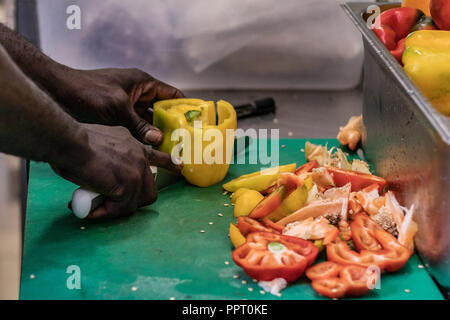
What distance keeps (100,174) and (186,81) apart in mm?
1194

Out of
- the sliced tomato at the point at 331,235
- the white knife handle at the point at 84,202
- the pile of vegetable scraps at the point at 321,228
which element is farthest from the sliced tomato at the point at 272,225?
the white knife handle at the point at 84,202

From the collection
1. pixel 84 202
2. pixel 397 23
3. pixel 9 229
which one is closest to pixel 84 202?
pixel 84 202

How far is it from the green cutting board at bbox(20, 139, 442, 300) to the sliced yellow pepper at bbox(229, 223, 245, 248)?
22mm

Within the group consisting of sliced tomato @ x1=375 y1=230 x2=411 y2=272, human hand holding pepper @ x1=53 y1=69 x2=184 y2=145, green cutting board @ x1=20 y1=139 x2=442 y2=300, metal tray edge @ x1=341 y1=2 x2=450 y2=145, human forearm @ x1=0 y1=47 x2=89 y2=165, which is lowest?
green cutting board @ x1=20 y1=139 x2=442 y2=300

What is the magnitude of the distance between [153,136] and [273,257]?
0.58 meters

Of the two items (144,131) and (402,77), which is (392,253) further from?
(144,131)

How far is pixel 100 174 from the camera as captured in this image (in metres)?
1.30

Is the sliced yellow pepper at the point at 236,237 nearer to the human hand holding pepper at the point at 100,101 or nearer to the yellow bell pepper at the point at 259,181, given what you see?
the yellow bell pepper at the point at 259,181

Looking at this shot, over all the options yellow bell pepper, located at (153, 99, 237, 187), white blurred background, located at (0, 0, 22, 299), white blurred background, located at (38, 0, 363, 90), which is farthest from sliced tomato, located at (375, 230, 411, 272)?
white blurred background, located at (0, 0, 22, 299)

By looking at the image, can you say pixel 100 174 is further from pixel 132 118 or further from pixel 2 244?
pixel 2 244

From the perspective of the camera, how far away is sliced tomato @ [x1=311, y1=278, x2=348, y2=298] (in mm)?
1126

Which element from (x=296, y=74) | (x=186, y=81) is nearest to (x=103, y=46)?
(x=186, y=81)

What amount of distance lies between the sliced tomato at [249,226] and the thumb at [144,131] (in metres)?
0.40

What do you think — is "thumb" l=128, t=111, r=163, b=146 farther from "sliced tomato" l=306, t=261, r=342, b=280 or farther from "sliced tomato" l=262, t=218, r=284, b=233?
"sliced tomato" l=306, t=261, r=342, b=280
